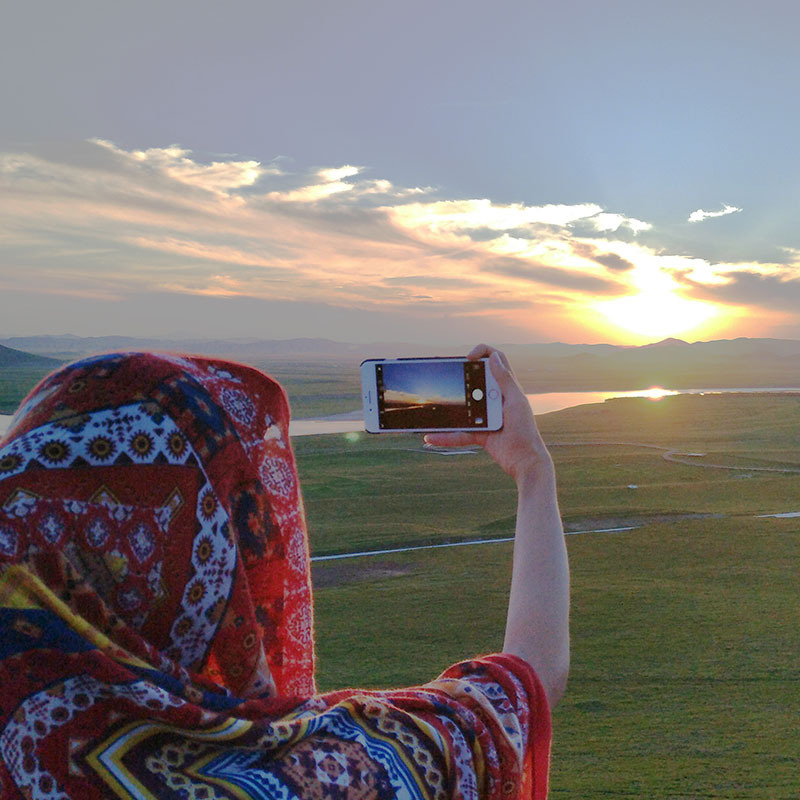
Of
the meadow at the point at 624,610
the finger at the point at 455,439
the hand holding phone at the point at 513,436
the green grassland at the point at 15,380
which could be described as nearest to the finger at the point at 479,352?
the hand holding phone at the point at 513,436

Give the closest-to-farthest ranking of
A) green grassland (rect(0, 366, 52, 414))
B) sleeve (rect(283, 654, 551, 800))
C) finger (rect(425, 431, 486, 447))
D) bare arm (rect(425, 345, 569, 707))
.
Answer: sleeve (rect(283, 654, 551, 800)) → bare arm (rect(425, 345, 569, 707)) → finger (rect(425, 431, 486, 447)) → green grassland (rect(0, 366, 52, 414))

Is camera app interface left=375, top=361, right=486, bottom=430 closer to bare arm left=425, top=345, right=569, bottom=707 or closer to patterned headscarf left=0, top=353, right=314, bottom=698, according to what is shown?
bare arm left=425, top=345, right=569, bottom=707

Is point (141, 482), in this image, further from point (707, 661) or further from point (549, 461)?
point (707, 661)

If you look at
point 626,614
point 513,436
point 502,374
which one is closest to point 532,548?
point 513,436

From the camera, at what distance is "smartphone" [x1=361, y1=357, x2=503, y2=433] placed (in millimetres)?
1766

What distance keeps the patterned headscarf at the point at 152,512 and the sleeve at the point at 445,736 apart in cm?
16

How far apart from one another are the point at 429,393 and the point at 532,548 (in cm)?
53

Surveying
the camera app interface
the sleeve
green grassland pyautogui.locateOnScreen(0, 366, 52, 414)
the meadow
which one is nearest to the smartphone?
the camera app interface

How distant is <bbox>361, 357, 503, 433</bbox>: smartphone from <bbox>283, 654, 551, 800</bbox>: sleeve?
1.97 ft

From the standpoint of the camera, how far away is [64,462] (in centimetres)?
99

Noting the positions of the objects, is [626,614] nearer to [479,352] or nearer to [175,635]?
[479,352]

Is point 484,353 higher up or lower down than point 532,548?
higher up

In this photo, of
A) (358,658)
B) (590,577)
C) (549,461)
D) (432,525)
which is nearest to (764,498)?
(432,525)

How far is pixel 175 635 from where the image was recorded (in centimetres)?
106
